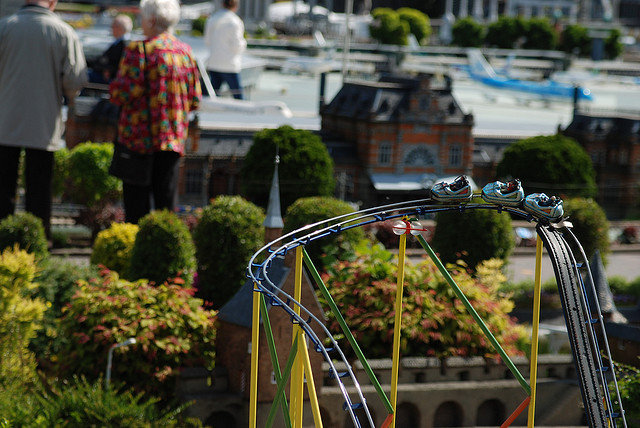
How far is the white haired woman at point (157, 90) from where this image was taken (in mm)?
17953

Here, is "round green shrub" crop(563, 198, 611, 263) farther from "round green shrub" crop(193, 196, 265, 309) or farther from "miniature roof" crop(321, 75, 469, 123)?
"miniature roof" crop(321, 75, 469, 123)

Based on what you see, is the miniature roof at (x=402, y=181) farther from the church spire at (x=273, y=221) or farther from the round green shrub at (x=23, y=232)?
the church spire at (x=273, y=221)

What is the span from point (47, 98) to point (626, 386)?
10307 millimetres

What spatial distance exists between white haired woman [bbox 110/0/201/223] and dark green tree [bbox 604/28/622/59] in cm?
9406

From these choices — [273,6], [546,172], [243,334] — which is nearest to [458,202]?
[243,334]

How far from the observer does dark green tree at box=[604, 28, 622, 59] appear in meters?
107

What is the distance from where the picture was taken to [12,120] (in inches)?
738

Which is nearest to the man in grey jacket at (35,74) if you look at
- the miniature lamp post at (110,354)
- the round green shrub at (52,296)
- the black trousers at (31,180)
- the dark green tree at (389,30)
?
the black trousers at (31,180)

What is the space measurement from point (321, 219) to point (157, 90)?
216 inches

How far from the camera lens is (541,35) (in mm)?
104938

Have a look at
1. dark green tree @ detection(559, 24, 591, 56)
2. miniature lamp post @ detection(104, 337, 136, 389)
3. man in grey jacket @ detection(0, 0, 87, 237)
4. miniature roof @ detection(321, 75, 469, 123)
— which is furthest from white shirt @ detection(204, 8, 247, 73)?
dark green tree @ detection(559, 24, 591, 56)

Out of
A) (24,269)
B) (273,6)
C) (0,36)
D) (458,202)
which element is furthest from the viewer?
(273,6)

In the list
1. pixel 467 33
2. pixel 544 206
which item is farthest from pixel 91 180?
pixel 467 33

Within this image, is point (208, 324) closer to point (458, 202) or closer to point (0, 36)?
point (0, 36)
